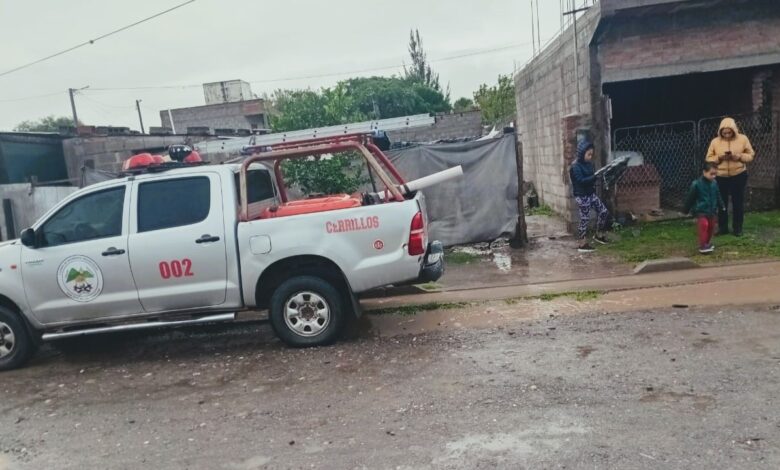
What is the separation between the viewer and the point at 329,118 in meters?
10.5

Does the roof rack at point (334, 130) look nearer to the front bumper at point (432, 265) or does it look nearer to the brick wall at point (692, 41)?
the front bumper at point (432, 265)

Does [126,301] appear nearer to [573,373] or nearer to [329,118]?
[573,373]

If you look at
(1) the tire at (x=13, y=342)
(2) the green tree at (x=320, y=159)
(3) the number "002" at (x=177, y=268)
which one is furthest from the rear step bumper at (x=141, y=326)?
(2) the green tree at (x=320, y=159)

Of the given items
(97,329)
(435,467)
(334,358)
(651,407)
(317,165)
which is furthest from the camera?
(317,165)

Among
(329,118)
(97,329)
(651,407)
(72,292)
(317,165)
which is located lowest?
(651,407)

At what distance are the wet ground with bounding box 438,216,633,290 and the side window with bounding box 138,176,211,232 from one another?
333cm

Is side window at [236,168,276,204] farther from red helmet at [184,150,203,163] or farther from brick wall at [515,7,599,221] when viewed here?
brick wall at [515,7,599,221]

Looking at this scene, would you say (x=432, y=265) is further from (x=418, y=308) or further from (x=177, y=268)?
(x=177, y=268)

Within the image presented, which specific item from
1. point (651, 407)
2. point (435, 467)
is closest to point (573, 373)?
point (651, 407)

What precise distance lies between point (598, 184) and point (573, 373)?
6.04 meters

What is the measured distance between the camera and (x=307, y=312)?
6113mm

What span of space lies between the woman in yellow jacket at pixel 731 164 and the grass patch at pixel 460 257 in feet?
11.7

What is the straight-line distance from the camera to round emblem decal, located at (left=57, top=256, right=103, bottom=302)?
6074 mm

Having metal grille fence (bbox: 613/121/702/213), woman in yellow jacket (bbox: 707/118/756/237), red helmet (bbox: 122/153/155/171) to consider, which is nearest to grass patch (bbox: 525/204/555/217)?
metal grille fence (bbox: 613/121/702/213)
